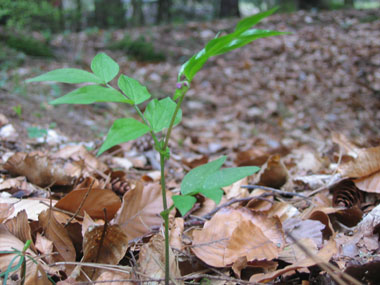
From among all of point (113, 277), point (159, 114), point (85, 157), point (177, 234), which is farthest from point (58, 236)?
point (85, 157)

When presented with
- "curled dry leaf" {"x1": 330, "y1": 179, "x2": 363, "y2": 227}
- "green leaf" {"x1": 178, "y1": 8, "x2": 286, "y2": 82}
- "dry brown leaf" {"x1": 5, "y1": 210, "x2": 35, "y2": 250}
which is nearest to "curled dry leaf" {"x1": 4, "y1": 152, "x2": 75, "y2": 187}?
"dry brown leaf" {"x1": 5, "y1": 210, "x2": 35, "y2": 250}

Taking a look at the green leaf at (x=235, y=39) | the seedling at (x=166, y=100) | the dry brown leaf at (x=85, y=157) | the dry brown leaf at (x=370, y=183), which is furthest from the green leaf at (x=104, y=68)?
the dry brown leaf at (x=370, y=183)

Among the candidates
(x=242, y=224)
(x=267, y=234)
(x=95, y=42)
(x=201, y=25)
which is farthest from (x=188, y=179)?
(x=201, y=25)

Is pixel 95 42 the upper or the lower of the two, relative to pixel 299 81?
upper

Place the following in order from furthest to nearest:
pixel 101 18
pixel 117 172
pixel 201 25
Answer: pixel 101 18, pixel 201 25, pixel 117 172

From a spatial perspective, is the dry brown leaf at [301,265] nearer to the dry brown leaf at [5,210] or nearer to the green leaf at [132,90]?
the green leaf at [132,90]

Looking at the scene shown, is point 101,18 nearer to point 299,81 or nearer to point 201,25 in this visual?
point 201,25
